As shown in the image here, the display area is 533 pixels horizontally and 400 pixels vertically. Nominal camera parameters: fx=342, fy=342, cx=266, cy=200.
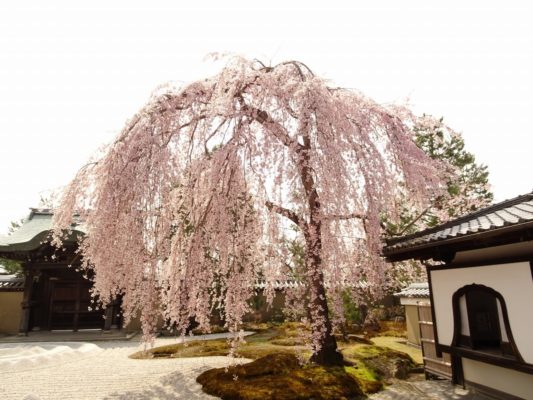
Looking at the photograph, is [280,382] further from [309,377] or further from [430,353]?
[430,353]

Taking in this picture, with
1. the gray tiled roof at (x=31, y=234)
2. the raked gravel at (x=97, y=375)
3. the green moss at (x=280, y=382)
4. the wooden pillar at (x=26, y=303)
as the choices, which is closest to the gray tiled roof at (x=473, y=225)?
the green moss at (x=280, y=382)

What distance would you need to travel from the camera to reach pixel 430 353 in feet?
26.6

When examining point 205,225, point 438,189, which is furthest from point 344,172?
point 205,225

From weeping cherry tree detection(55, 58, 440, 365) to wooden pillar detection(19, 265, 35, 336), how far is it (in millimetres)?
14317

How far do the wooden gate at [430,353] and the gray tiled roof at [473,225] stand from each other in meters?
2.65

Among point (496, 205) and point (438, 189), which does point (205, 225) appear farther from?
point (496, 205)

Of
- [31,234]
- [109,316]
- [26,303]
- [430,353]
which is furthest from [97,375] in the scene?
[31,234]

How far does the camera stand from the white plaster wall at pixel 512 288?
4914 mm

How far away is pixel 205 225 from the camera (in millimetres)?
6496

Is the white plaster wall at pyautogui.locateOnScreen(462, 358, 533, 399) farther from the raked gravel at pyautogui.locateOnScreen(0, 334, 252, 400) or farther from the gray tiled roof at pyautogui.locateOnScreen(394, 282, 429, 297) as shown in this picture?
the raked gravel at pyautogui.locateOnScreen(0, 334, 252, 400)

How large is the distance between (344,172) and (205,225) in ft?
9.05

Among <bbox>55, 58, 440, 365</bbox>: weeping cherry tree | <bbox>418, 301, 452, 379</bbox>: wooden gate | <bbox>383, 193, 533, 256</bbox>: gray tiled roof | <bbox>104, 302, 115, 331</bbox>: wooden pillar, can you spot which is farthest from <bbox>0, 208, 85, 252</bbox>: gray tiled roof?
<bbox>418, 301, 452, 379</bbox>: wooden gate

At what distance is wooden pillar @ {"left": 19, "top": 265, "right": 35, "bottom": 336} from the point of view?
17.2 meters

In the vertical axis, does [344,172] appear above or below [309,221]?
above
